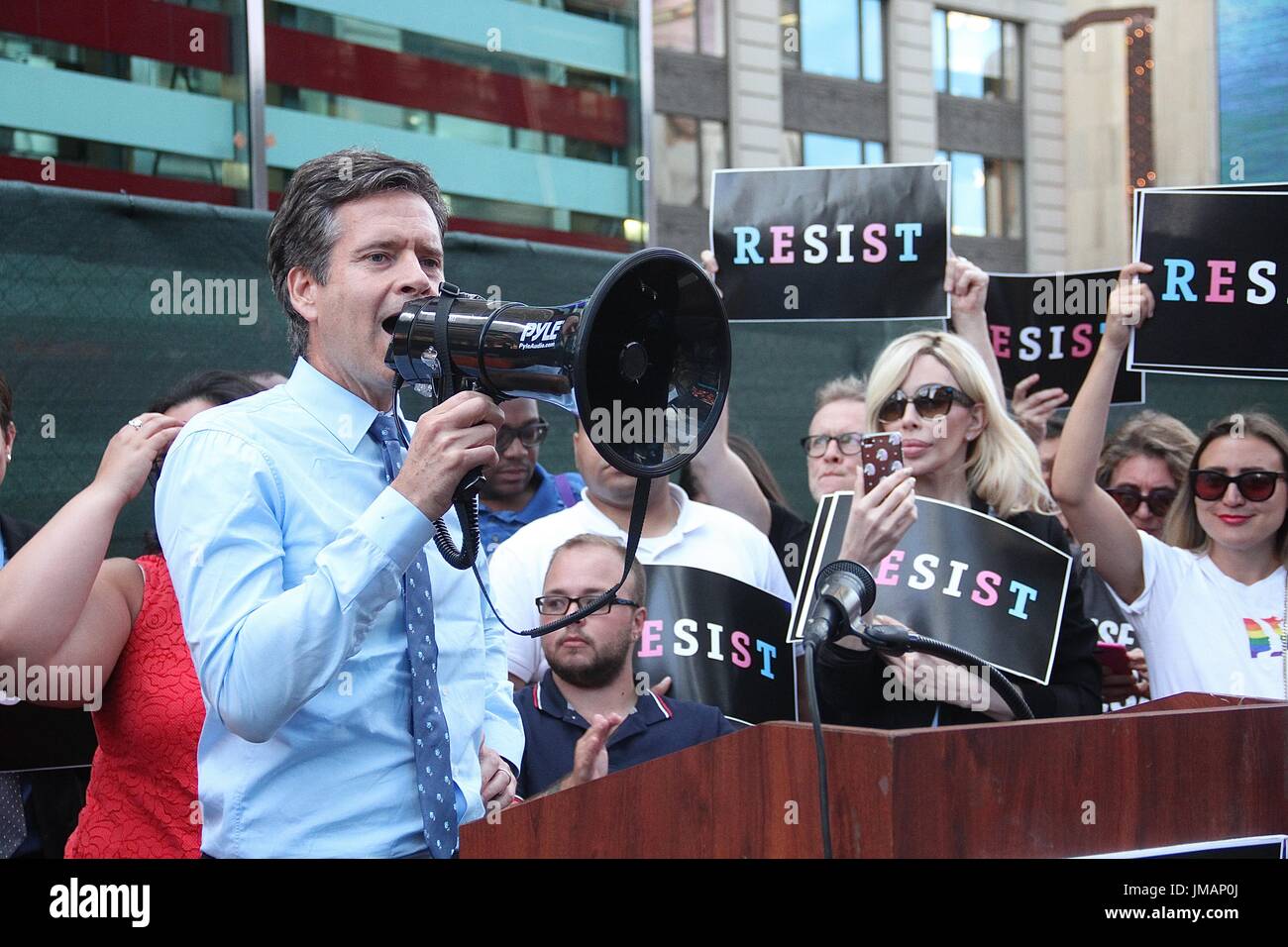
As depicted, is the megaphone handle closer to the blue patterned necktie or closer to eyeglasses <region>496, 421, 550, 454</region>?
the blue patterned necktie

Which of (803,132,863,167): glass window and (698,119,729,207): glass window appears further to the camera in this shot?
(803,132,863,167): glass window

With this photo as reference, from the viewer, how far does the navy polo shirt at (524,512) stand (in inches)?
173

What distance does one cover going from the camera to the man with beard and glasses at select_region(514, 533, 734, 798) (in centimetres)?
319

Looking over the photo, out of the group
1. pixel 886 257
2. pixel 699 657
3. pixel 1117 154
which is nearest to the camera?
pixel 699 657

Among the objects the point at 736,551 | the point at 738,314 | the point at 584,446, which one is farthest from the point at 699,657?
the point at 738,314

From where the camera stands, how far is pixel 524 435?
438cm

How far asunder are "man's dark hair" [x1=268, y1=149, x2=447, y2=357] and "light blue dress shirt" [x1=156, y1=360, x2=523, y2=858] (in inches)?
5.9

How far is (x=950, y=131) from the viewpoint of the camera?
22703 millimetres

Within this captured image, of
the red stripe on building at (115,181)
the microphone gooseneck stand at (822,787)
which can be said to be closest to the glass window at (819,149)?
the red stripe on building at (115,181)

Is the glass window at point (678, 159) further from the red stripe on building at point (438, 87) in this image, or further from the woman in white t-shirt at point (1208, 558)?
the woman in white t-shirt at point (1208, 558)

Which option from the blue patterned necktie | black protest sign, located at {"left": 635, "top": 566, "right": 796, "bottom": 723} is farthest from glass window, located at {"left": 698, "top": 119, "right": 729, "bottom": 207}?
the blue patterned necktie

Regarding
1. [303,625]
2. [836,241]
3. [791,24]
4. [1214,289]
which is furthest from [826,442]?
[791,24]
